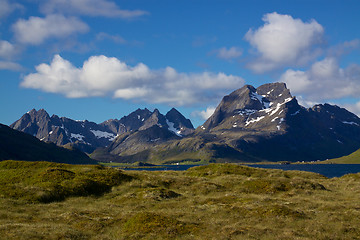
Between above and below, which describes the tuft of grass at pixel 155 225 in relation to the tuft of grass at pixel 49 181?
below

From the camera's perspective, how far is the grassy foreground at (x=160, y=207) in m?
29.3

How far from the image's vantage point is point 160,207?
139ft

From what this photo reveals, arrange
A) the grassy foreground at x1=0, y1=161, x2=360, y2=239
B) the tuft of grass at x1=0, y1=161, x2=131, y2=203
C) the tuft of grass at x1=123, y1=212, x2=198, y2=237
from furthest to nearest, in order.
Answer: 1. the tuft of grass at x1=0, y1=161, x2=131, y2=203
2. the tuft of grass at x1=123, y1=212, x2=198, y2=237
3. the grassy foreground at x1=0, y1=161, x2=360, y2=239

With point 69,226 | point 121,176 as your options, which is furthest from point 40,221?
point 121,176

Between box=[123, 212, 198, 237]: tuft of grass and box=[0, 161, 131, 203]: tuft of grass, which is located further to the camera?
box=[0, 161, 131, 203]: tuft of grass

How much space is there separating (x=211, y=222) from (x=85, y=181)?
88.3 ft

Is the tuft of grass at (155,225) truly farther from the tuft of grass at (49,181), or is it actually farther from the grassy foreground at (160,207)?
the tuft of grass at (49,181)

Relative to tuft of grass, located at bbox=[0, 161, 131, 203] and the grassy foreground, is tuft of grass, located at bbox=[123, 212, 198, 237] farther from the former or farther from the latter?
tuft of grass, located at bbox=[0, 161, 131, 203]

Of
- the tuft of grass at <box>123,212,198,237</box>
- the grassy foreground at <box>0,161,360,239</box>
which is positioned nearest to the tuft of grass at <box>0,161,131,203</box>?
the grassy foreground at <box>0,161,360,239</box>

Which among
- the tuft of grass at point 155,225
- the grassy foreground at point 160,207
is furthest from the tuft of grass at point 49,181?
the tuft of grass at point 155,225

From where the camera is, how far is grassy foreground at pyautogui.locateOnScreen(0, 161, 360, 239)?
29266 millimetres

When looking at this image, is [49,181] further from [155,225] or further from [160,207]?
[155,225]

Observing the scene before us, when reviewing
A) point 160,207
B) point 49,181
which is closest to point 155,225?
point 160,207

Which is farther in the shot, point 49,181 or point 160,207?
point 49,181
